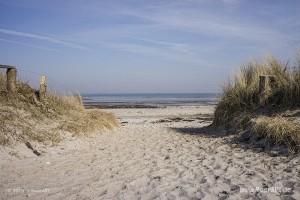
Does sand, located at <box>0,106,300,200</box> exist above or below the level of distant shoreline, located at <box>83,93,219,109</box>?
above

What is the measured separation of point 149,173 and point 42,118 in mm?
4497

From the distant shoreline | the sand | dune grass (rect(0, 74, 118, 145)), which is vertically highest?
dune grass (rect(0, 74, 118, 145))

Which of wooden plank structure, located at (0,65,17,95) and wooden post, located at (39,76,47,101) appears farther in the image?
wooden post, located at (39,76,47,101)

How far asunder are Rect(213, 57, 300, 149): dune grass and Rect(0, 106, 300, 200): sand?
165 cm

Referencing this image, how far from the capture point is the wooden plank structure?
30.8 feet

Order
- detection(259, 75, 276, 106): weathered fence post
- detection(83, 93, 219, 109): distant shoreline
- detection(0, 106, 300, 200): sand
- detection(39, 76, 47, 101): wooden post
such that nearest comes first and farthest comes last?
detection(0, 106, 300, 200): sand, detection(259, 75, 276, 106): weathered fence post, detection(39, 76, 47, 101): wooden post, detection(83, 93, 219, 109): distant shoreline

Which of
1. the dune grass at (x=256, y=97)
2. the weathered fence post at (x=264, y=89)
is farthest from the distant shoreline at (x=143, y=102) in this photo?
the weathered fence post at (x=264, y=89)

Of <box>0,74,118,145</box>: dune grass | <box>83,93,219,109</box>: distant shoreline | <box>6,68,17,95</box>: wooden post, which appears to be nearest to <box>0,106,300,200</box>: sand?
<box>0,74,118,145</box>: dune grass

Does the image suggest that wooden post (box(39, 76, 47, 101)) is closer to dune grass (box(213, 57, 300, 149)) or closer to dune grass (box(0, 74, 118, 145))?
dune grass (box(0, 74, 118, 145))

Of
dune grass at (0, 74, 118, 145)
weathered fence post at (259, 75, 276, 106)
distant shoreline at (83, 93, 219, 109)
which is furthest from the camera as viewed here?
distant shoreline at (83, 93, 219, 109)

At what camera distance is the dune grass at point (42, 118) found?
766 cm

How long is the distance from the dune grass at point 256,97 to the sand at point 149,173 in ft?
5.41

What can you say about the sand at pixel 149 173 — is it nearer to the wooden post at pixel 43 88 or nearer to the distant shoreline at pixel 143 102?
the wooden post at pixel 43 88

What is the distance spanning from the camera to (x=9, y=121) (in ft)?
25.6
